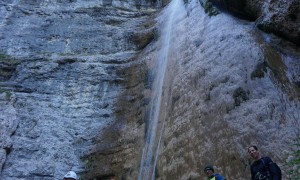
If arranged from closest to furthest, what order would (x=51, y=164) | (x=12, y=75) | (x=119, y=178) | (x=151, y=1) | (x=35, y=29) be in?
(x=119, y=178), (x=51, y=164), (x=12, y=75), (x=35, y=29), (x=151, y=1)

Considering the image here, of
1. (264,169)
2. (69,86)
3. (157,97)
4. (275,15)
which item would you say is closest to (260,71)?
(275,15)

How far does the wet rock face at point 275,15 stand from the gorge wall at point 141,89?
23mm

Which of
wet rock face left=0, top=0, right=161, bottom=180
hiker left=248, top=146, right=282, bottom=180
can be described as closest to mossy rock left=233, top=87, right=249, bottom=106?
hiker left=248, top=146, right=282, bottom=180

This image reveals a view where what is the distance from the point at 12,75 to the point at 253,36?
769cm

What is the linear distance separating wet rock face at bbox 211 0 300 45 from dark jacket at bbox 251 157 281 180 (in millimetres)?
3811

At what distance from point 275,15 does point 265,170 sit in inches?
179

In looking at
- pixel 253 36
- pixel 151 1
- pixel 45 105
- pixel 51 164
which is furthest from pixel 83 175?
pixel 151 1

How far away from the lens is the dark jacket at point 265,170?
427 centimetres

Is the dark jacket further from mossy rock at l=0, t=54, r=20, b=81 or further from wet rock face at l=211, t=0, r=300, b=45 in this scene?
mossy rock at l=0, t=54, r=20, b=81

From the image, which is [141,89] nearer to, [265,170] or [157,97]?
[157,97]

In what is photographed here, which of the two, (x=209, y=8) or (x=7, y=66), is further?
(x=7, y=66)

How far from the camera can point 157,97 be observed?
9273 mm

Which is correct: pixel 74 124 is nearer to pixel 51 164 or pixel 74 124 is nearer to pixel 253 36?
pixel 51 164

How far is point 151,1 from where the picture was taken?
15.6 meters
